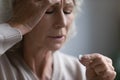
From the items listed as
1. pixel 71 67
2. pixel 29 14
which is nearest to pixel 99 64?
pixel 71 67

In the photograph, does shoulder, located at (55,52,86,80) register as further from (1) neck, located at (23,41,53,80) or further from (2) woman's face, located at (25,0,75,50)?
(2) woman's face, located at (25,0,75,50)

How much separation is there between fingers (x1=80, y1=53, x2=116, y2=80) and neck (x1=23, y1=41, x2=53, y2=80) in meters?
0.14

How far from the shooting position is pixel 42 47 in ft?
3.11

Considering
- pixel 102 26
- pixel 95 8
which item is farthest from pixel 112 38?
pixel 95 8

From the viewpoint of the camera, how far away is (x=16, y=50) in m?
0.98

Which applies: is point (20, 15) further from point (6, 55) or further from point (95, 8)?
point (95, 8)

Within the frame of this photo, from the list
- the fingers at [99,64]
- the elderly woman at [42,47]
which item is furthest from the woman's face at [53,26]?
the fingers at [99,64]

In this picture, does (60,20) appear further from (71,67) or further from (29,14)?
(71,67)

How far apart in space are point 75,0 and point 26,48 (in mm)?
235

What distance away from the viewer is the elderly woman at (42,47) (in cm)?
81

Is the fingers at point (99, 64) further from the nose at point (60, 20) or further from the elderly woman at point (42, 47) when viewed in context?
the nose at point (60, 20)

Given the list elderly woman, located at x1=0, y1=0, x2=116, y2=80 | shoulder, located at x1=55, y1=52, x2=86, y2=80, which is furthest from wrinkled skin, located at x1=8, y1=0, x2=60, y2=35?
shoulder, located at x1=55, y1=52, x2=86, y2=80

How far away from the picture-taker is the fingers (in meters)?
0.94

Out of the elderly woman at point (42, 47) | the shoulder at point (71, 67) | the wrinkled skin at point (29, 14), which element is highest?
the wrinkled skin at point (29, 14)
